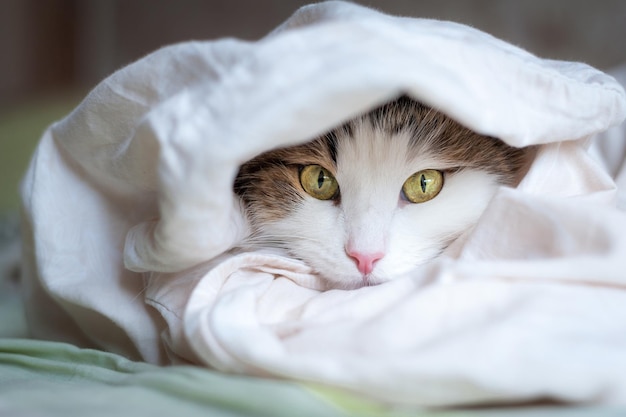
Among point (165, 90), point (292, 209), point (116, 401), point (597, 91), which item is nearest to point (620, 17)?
point (597, 91)

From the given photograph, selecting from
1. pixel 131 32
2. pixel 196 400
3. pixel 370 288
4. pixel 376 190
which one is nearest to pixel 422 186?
pixel 376 190

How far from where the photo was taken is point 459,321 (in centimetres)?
57

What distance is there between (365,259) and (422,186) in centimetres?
16

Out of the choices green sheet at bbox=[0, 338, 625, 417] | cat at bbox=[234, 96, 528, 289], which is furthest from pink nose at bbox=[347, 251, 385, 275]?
green sheet at bbox=[0, 338, 625, 417]

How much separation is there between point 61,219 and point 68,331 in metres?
0.19

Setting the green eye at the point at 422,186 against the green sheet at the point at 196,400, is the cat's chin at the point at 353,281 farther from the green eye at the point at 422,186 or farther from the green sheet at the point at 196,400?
the green sheet at the point at 196,400

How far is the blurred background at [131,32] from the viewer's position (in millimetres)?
2018

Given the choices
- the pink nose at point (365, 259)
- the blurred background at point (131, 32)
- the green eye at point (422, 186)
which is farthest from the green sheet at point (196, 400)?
the blurred background at point (131, 32)

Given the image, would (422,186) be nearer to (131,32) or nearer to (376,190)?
(376,190)

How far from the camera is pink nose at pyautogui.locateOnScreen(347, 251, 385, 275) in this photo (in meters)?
0.77

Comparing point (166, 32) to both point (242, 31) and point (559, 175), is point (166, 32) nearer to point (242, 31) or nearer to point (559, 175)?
point (242, 31)

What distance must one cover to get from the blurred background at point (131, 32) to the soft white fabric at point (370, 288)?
132cm

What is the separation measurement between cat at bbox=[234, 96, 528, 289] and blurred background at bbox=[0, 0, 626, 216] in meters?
1.30

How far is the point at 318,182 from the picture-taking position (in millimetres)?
872
